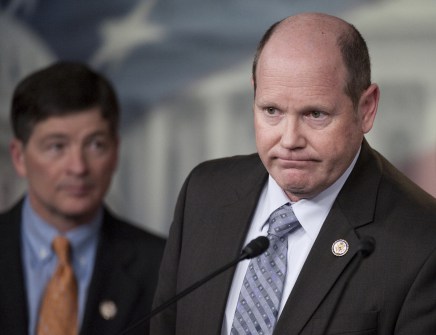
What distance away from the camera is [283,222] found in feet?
7.38

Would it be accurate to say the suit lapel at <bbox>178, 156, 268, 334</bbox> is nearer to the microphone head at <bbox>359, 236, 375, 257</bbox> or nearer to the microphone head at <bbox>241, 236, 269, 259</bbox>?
the microphone head at <bbox>241, 236, 269, 259</bbox>

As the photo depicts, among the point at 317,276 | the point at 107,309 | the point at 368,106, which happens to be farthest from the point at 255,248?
the point at 107,309

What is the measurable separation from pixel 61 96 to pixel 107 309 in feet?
2.26

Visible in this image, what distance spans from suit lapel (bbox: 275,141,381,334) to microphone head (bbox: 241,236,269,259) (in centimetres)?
15

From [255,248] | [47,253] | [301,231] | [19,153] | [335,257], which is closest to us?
[255,248]

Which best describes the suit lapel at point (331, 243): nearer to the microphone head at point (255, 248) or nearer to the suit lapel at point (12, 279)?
the microphone head at point (255, 248)

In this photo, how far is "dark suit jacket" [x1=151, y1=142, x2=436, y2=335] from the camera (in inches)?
81.6

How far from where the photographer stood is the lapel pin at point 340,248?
215 cm

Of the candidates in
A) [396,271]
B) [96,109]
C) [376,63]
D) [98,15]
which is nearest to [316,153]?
[396,271]

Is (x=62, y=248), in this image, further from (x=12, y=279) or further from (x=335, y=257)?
(x=335, y=257)

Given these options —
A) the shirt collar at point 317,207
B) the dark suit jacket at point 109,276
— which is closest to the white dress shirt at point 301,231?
the shirt collar at point 317,207

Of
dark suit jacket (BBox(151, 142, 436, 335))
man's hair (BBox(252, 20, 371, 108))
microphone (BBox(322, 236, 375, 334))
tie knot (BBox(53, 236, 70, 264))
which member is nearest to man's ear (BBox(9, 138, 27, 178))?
tie knot (BBox(53, 236, 70, 264))

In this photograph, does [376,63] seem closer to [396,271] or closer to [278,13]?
[278,13]

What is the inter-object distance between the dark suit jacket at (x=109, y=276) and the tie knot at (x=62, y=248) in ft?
0.31
